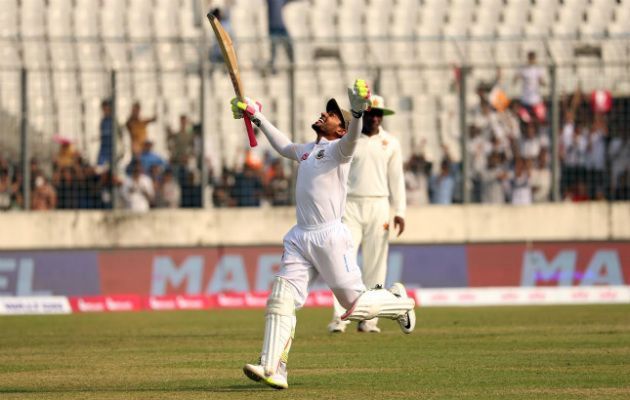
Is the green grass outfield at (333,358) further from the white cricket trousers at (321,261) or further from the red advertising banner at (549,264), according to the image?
the red advertising banner at (549,264)

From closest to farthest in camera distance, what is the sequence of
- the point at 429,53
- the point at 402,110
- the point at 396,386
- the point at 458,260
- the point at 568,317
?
the point at 396,386 → the point at 568,317 → the point at 458,260 → the point at 402,110 → the point at 429,53

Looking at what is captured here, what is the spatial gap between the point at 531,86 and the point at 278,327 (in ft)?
41.0

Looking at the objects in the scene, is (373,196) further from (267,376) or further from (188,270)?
(188,270)

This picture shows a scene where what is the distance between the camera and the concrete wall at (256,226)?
20375 millimetres

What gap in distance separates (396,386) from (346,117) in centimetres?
197

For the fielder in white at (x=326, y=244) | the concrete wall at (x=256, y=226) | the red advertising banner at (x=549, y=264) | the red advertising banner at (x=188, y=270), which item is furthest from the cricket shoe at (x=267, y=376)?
the red advertising banner at (x=549, y=264)

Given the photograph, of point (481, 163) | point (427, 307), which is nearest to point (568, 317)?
point (427, 307)

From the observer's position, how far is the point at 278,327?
906cm

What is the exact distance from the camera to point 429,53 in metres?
23.5

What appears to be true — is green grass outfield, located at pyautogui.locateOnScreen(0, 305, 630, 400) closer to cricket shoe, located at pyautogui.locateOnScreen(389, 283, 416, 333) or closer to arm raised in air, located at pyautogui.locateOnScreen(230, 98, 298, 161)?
cricket shoe, located at pyautogui.locateOnScreen(389, 283, 416, 333)

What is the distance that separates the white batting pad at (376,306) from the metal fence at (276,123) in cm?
1067

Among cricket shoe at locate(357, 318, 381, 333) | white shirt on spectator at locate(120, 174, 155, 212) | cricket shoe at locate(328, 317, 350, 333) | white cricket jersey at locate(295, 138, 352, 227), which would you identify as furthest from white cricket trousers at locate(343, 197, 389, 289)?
white shirt on spectator at locate(120, 174, 155, 212)

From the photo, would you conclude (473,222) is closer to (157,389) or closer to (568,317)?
(568,317)

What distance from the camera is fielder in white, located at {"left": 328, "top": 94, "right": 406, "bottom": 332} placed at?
14.2 m
